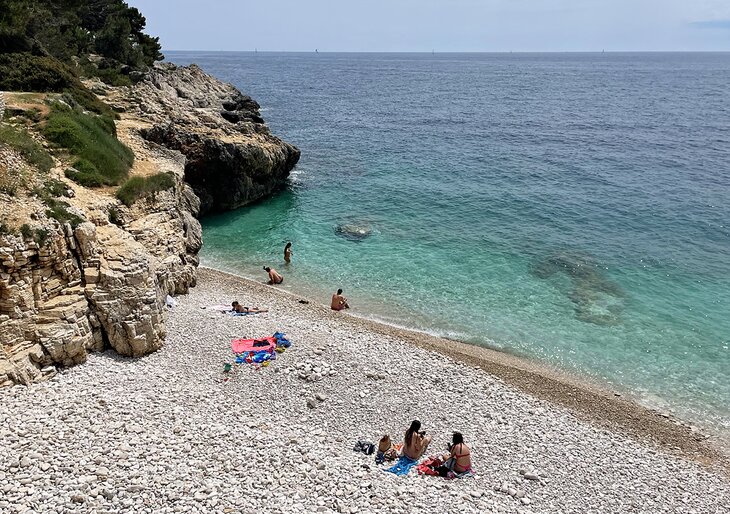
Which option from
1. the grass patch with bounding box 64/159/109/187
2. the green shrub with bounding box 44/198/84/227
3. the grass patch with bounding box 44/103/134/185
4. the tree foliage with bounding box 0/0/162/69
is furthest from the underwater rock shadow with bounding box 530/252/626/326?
the tree foliage with bounding box 0/0/162/69

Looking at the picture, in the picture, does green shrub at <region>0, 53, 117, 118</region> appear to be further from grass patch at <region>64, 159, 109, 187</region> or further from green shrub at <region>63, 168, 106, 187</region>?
green shrub at <region>63, 168, 106, 187</region>

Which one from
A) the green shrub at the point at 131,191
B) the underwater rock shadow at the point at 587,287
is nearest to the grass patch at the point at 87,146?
the green shrub at the point at 131,191

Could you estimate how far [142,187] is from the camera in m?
24.9

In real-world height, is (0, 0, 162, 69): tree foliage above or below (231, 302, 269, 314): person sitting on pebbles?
above

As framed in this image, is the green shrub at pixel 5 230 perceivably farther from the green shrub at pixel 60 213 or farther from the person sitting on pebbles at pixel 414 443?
the person sitting on pebbles at pixel 414 443

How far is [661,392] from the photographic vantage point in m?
22.2

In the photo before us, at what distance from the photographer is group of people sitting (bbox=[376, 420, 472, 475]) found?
15828 millimetres

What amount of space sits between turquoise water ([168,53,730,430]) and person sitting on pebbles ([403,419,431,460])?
397 inches

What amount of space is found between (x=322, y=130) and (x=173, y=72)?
20.4 meters

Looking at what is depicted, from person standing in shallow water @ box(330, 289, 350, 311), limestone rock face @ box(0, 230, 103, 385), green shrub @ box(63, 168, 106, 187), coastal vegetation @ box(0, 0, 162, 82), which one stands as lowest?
person standing in shallow water @ box(330, 289, 350, 311)

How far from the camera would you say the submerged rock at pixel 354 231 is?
36938mm

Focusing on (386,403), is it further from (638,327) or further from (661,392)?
(638,327)

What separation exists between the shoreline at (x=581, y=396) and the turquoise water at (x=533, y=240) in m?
0.85

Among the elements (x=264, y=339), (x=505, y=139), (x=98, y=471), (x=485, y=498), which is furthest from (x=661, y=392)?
(x=505, y=139)
